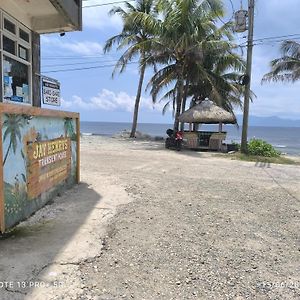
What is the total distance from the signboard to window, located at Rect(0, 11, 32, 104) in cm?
159

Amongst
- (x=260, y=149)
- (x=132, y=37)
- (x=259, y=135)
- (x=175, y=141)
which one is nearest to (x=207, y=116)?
(x=175, y=141)

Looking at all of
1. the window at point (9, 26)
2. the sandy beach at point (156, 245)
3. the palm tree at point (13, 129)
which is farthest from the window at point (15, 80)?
the palm tree at point (13, 129)

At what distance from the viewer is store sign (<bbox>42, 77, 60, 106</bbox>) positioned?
7133 millimetres

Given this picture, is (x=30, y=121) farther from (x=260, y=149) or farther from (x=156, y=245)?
(x=260, y=149)

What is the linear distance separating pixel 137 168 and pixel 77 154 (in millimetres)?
3294

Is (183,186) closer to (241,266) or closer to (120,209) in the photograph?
(120,209)

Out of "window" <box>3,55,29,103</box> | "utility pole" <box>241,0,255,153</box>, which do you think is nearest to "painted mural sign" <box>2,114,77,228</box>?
"window" <box>3,55,29,103</box>

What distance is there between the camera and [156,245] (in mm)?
4570

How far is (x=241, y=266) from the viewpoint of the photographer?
13.3 feet

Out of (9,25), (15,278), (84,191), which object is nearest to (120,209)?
(84,191)

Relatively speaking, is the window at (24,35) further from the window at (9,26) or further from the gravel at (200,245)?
the gravel at (200,245)

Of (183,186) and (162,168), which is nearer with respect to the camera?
(183,186)

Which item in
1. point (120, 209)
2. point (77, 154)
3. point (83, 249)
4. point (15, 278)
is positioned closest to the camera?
point (15, 278)

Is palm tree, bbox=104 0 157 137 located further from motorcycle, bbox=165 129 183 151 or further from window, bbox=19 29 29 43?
window, bbox=19 29 29 43
